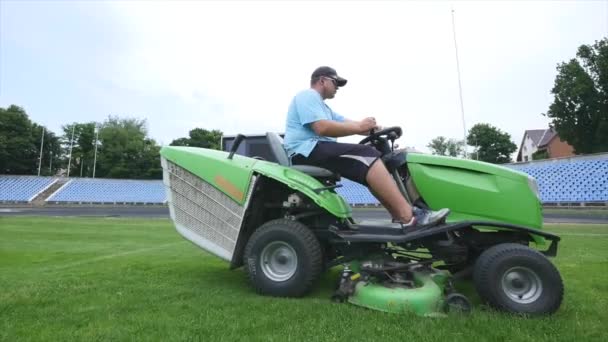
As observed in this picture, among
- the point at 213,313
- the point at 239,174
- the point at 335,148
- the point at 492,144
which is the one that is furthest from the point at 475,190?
the point at 492,144

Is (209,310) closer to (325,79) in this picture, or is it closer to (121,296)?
(121,296)

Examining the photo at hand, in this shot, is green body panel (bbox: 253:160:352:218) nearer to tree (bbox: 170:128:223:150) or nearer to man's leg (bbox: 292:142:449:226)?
man's leg (bbox: 292:142:449:226)

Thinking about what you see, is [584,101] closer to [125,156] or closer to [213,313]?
[213,313]

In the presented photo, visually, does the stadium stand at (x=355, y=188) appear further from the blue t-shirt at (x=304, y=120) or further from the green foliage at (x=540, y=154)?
the green foliage at (x=540, y=154)

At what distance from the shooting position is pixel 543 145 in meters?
58.1

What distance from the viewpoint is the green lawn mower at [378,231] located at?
269 cm

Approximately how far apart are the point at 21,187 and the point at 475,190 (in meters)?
51.5

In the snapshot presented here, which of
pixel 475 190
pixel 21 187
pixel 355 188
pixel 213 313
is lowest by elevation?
pixel 213 313

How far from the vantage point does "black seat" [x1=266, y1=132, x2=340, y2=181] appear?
338 centimetres

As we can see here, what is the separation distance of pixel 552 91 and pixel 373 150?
4105 centimetres

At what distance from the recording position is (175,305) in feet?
9.45

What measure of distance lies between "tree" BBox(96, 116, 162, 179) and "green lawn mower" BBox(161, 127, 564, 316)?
6136cm

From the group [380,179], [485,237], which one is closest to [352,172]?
[380,179]

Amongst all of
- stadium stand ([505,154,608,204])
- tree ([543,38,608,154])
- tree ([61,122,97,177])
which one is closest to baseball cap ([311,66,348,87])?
stadium stand ([505,154,608,204])
